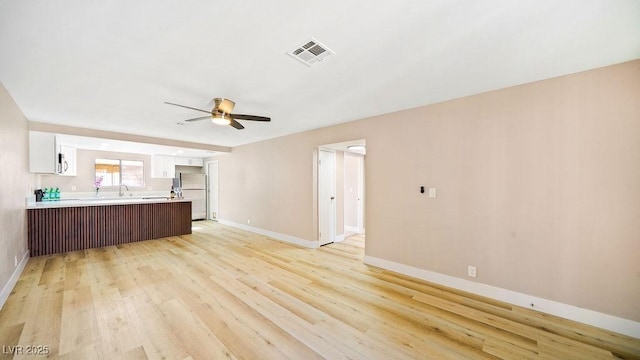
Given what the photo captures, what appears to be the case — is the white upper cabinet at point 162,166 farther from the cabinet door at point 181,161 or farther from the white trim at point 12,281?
the white trim at point 12,281

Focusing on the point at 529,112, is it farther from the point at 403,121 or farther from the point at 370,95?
the point at 370,95

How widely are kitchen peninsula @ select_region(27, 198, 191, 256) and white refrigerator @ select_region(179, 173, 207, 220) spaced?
2151 mm

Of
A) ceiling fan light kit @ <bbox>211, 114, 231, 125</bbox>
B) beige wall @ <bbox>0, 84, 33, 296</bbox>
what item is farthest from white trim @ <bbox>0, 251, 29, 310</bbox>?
ceiling fan light kit @ <bbox>211, 114, 231, 125</bbox>

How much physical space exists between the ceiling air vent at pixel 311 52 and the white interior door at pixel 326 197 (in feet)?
9.54

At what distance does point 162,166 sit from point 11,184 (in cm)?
465

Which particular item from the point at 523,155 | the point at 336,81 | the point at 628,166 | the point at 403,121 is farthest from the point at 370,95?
the point at 628,166

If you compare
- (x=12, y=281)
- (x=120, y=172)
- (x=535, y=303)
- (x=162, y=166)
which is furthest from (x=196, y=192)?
(x=535, y=303)

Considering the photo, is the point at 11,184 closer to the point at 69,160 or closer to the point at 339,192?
the point at 69,160

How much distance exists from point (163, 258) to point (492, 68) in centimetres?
548

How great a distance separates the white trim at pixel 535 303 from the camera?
2.13 metres

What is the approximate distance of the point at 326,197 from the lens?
511 centimetres

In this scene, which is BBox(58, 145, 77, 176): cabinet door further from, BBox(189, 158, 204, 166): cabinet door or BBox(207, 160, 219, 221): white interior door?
BBox(207, 160, 219, 221): white interior door

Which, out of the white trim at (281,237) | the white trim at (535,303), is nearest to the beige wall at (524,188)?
the white trim at (535,303)

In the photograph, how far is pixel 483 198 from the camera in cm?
286
